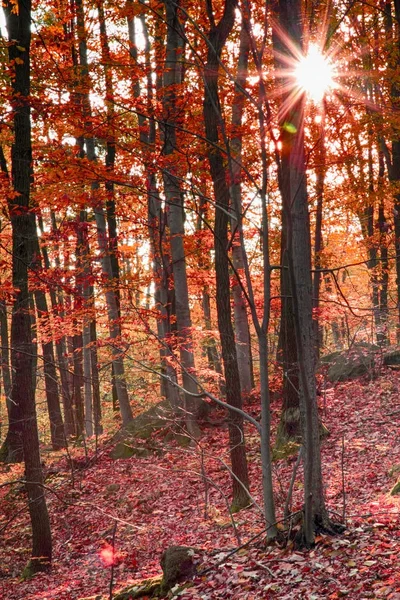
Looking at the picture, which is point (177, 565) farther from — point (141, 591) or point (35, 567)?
point (35, 567)

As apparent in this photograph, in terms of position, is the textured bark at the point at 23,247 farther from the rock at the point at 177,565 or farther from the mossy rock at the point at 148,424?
the mossy rock at the point at 148,424

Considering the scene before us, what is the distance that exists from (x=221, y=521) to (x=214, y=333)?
4.13 meters

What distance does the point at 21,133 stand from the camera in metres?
8.04

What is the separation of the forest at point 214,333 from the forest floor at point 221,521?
37mm

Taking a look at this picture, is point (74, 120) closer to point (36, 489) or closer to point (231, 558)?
point (36, 489)

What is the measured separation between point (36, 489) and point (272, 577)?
4724 mm

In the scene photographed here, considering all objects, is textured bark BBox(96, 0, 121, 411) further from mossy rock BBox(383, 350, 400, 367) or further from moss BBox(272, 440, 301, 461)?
mossy rock BBox(383, 350, 400, 367)

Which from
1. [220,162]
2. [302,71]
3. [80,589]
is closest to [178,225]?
[220,162]

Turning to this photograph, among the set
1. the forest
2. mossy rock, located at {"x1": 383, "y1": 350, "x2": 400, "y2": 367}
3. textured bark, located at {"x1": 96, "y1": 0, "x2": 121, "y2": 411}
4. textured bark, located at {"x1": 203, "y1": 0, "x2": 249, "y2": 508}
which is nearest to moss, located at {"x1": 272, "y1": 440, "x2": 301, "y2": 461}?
the forest

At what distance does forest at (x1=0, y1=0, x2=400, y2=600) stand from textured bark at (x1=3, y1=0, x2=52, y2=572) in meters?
0.03

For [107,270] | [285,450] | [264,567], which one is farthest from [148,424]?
[264,567]

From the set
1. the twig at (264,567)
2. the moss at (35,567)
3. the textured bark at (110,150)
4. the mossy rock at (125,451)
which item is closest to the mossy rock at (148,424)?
the mossy rock at (125,451)

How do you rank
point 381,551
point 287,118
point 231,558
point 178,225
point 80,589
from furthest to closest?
point 178,225 < point 80,589 < point 231,558 < point 287,118 < point 381,551

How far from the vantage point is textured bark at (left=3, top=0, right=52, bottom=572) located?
7.82 meters
